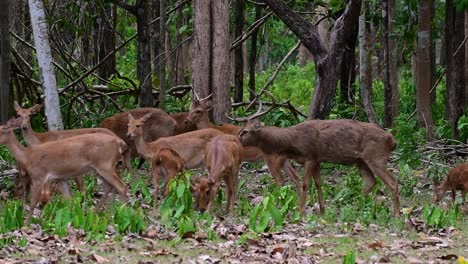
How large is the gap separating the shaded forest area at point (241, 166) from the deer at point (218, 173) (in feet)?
0.33

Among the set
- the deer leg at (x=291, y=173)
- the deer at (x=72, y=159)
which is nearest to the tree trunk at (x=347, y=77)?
the deer leg at (x=291, y=173)

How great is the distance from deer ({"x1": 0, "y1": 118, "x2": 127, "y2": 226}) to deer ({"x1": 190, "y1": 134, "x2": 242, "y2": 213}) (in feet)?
2.99

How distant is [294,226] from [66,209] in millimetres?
2295

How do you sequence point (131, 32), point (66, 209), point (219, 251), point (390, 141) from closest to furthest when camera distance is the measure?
point (219, 251) → point (66, 209) → point (390, 141) → point (131, 32)

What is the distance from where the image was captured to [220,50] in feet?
52.9

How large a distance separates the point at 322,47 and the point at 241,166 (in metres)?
2.26

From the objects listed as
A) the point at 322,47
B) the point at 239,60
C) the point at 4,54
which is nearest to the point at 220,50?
the point at 322,47

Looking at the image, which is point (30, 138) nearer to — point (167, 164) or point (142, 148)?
point (142, 148)

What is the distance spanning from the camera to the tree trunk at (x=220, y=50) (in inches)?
634

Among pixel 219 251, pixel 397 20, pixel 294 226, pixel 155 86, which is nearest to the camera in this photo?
pixel 219 251

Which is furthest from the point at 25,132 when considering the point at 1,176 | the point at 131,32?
the point at 131,32

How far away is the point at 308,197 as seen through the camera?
1215 centimetres

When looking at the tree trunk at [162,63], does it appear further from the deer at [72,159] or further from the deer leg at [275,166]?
the deer at [72,159]

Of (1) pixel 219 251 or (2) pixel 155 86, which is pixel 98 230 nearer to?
(1) pixel 219 251
